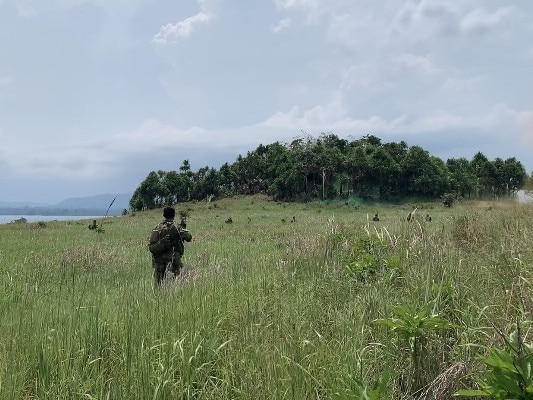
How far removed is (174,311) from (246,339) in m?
0.98

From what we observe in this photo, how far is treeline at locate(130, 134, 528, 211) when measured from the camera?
2591 inches

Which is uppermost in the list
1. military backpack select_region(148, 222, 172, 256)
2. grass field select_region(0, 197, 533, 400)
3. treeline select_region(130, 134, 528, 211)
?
treeline select_region(130, 134, 528, 211)

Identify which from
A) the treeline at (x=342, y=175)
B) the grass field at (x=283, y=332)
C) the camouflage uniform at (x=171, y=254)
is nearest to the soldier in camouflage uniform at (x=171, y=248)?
the camouflage uniform at (x=171, y=254)

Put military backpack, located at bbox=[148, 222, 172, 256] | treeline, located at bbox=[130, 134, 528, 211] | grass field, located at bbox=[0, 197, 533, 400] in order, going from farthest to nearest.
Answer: treeline, located at bbox=[130, 134, 528, 211] → military backpack, located at bbox=[148, 222, 172, 256] → grass field, located at bbox=[0, 197, 533, 400]

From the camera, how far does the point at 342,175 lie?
222 ft

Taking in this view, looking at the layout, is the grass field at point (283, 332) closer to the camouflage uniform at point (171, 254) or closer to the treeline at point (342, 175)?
the camouflage uniform at point (171, 254)

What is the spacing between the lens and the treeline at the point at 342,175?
65.8 meters

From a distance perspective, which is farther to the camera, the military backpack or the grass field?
the military backpack

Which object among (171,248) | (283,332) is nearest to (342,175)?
(171,248)

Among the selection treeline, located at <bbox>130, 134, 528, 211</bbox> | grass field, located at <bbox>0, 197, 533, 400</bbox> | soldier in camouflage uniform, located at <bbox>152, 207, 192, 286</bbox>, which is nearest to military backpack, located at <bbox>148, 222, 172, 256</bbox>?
soldier in camouflage uniform, located at <bbox>152, 207, 192, 286</bbox>

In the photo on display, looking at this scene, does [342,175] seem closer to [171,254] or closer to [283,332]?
[171,254]

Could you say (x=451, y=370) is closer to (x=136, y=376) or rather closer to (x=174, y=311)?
(x=136, y=376)

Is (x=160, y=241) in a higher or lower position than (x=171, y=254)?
higher

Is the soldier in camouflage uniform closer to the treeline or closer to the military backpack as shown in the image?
the military backpack
